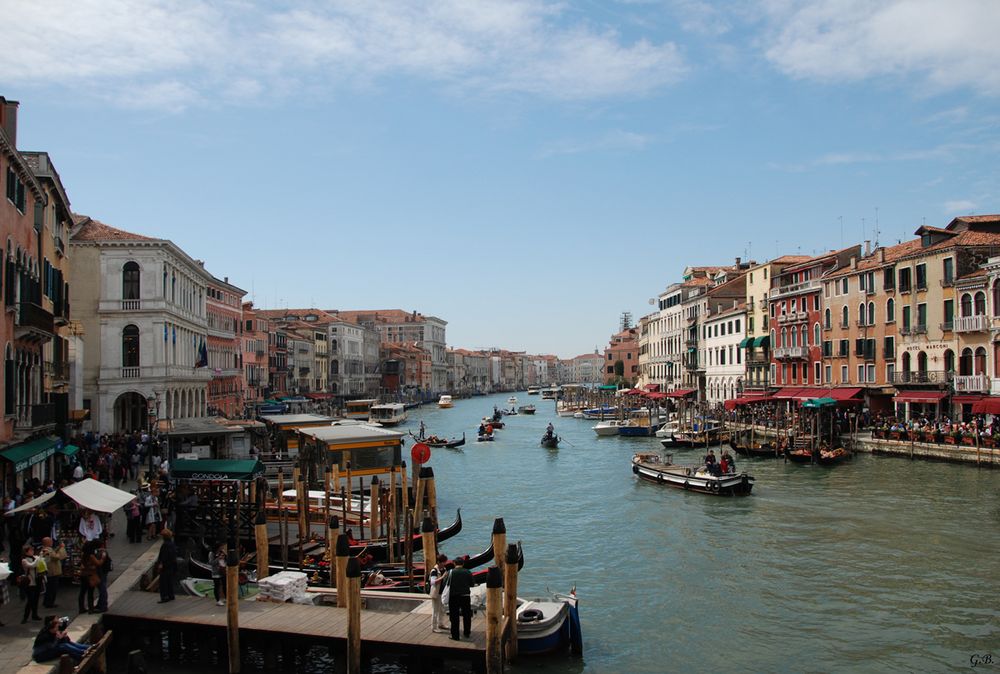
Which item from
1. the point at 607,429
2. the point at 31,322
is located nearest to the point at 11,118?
the point at 31,322

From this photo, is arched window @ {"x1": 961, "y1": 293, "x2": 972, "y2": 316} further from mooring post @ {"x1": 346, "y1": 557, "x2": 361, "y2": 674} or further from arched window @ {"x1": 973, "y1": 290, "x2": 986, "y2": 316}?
mooring post @ {"x1": 346, "y1": 557, "x2": 361, "y2": 674}

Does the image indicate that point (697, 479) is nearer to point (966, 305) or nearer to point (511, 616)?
point (966, 305)

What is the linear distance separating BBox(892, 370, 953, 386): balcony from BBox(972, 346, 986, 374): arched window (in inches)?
49.0

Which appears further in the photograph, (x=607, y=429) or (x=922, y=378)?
(x=607, y=429)

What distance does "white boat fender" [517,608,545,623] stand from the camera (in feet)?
35.9

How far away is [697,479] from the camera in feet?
78.9

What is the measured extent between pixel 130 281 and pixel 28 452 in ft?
53.7

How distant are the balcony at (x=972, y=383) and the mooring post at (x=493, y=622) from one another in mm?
26295

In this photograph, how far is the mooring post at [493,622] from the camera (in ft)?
31.5

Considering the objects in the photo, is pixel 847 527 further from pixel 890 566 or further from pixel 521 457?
pixel 521 457

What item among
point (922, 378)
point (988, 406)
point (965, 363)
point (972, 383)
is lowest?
point (988, 406)

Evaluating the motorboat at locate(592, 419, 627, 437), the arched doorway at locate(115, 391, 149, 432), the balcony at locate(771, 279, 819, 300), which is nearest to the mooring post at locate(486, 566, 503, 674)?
the arched doorway at locate(115, 391, 149, 432)

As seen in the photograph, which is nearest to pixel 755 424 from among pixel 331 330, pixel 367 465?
pixel 367 465

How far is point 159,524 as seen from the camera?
15625mm
